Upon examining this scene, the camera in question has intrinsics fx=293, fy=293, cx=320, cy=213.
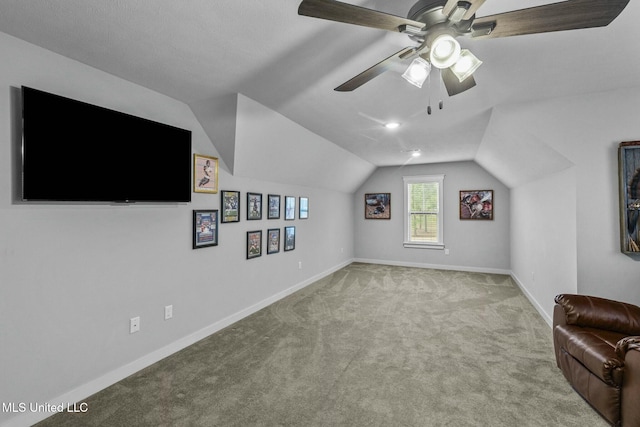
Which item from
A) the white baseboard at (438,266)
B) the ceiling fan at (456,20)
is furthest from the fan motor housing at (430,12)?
the white baseboard at (438,266)

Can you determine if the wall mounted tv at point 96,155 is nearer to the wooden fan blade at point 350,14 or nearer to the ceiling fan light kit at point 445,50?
the wooden fan blade at point 350,14

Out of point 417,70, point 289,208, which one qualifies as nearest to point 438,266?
point 289,208

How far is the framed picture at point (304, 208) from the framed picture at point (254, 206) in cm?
112

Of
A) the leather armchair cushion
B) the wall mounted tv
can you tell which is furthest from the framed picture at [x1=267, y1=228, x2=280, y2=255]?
the leather armchair cushion

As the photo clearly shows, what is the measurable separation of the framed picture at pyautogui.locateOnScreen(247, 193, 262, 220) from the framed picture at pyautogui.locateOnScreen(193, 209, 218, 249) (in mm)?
583

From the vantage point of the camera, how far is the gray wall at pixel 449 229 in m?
6.17

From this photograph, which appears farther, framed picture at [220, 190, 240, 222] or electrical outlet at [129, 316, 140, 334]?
framed picture at [220, 190, 240, 222]

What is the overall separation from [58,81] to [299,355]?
115 inches

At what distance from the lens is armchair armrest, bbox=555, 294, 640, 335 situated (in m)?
2.16

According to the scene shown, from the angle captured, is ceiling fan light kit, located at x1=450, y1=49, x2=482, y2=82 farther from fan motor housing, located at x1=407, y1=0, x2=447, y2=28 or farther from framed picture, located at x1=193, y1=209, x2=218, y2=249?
framed picture, located at x1=193, y1=209, x2=218, y2=249

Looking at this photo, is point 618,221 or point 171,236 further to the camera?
point 171,236

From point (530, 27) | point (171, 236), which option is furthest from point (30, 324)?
point (530, 27)

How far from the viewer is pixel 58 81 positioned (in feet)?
6.78

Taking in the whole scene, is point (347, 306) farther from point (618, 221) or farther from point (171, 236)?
point (618, 221)
